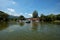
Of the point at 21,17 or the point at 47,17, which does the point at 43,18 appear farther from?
the point at 21,17

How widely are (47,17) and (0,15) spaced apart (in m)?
40.5

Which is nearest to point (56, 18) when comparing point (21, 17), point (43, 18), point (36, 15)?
point (43, 18)

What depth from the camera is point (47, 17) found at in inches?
3187

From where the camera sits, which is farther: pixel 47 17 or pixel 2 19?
pixel 47 17

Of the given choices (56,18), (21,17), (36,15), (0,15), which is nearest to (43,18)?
(56,18)

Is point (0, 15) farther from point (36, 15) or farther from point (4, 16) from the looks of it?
point (36, 15)

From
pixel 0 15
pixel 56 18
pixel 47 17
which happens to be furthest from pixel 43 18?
pixel 0 15

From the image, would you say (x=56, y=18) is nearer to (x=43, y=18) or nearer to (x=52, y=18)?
(x=52, y=18)

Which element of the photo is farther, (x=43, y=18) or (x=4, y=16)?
(x=43, y=18)

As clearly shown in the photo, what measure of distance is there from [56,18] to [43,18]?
37.7 ft

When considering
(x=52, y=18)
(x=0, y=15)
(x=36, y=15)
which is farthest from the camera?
(x=36, y=15)

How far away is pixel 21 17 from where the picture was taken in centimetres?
10200

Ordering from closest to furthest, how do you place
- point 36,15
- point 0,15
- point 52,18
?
point 0,15 → point 52,18 → point 36,15

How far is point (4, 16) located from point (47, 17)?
123 ft
